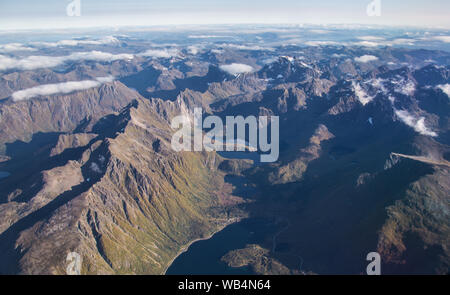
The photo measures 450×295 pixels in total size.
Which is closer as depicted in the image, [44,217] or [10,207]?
[44,217]
